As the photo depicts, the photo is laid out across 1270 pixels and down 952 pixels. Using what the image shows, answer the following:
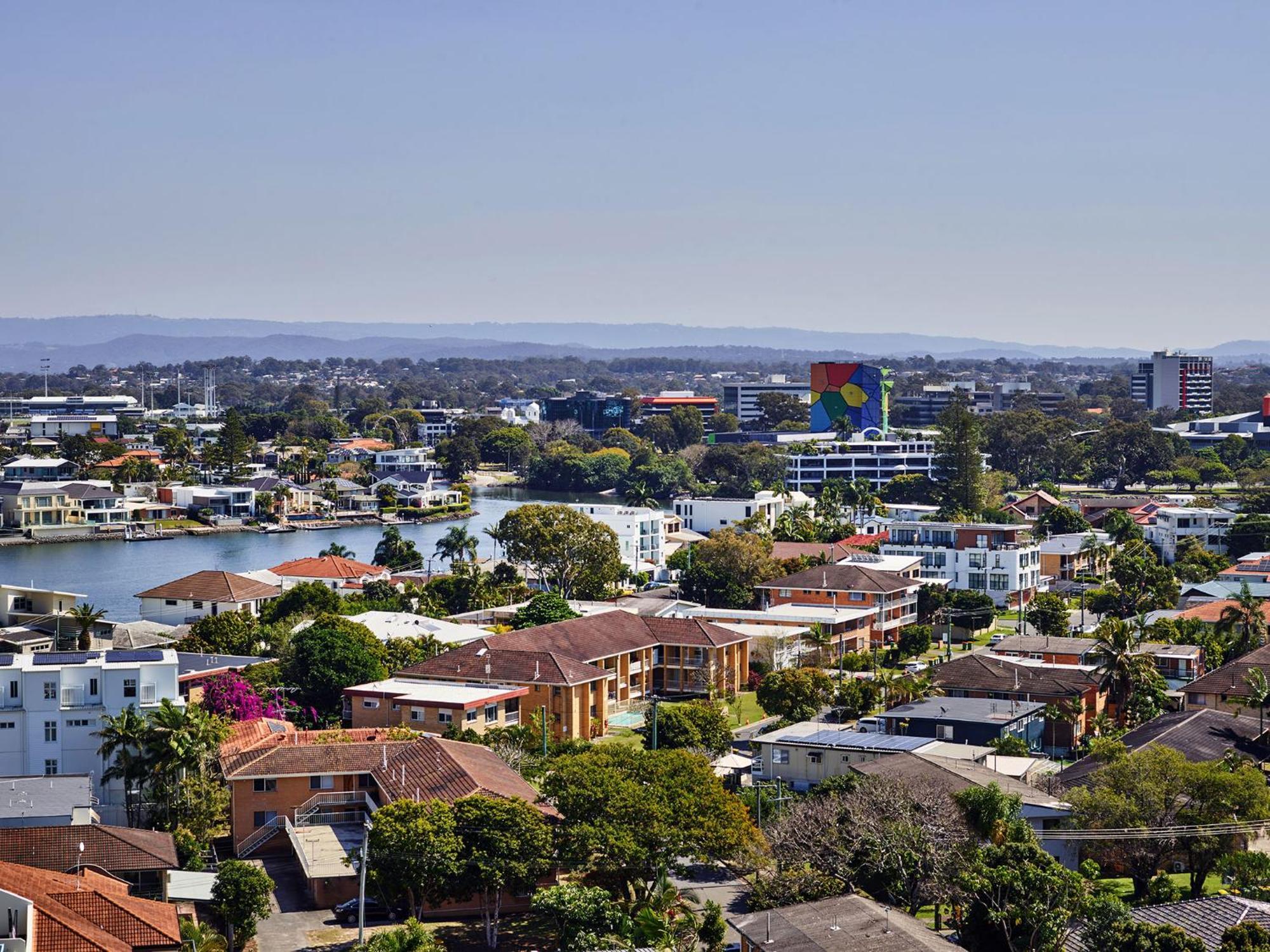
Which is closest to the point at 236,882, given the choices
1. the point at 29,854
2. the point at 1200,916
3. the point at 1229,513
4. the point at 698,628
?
the point at 29,854

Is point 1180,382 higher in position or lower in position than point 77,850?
higher

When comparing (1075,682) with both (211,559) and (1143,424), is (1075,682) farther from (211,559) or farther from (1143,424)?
(1143,424)

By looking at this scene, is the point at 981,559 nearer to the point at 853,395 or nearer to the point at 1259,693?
the point at 1259,693

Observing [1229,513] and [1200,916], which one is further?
[1229,513]

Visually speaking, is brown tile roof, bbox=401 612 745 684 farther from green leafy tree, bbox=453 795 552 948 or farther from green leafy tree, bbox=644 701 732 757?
green leafy tree, bbox=453 795 552 948

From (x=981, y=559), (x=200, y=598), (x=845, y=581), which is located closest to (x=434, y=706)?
(x=200, y=598)

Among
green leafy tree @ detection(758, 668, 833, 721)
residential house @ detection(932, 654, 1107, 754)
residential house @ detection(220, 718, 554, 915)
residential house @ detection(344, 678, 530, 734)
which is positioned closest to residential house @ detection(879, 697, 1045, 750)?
residential house @ detection(932, 654, 1107, 754)
